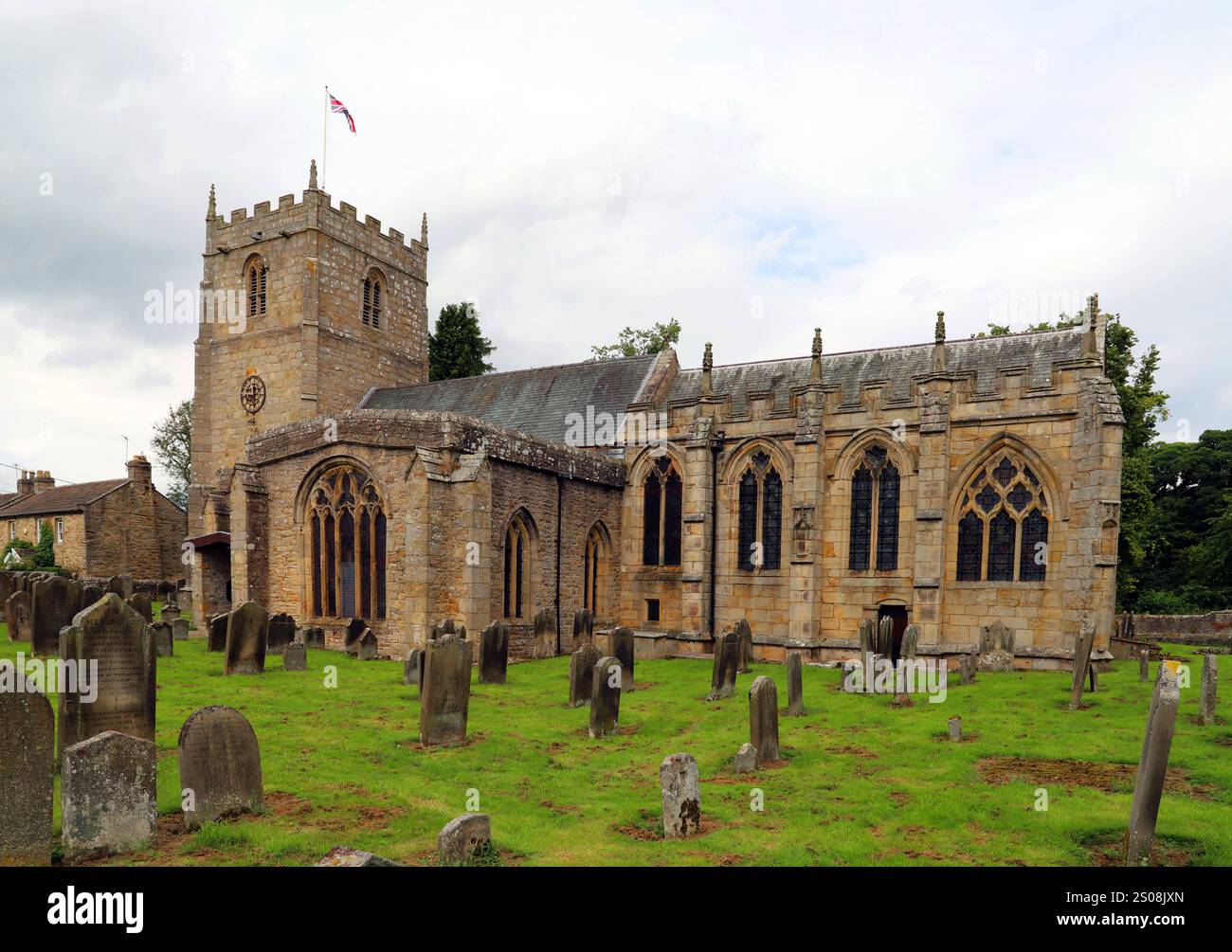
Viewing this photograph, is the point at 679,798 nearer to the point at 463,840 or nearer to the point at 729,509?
the point at 463,840

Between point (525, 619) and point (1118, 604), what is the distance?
1169 inches

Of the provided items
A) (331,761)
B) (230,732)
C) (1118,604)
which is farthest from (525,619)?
(1118,604)

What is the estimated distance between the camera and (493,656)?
54.4 feet

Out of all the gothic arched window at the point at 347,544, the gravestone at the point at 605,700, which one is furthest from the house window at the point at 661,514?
the gravestone at the point at 605,700

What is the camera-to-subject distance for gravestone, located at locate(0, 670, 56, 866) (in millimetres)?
6410

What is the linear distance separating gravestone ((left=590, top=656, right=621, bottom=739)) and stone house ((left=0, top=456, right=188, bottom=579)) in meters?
33.6

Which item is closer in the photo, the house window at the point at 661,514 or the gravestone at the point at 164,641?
the gravestone at the point at 164,641

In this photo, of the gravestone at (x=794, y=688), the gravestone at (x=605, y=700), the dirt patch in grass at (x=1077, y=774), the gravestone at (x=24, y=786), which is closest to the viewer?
the gravestone at (x=24, y=786)

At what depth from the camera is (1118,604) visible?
120ft

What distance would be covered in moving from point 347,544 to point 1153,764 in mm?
18424

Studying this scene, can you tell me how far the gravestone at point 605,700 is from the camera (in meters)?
12.5

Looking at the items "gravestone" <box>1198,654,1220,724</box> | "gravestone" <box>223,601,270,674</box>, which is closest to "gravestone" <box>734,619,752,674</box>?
"gravestone" <box>1198,654,1220,724</box>

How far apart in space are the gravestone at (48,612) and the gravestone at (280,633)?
4023mm

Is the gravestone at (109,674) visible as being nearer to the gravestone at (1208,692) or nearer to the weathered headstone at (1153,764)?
the weathered headstone at (1153,764)
